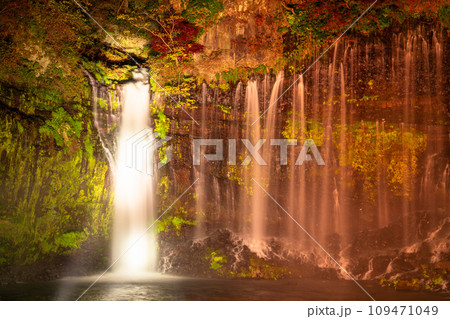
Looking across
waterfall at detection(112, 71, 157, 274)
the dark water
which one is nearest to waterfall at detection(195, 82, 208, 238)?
waterfall at detection(112, 71, 157, 274)

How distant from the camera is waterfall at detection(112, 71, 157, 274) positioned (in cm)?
1409

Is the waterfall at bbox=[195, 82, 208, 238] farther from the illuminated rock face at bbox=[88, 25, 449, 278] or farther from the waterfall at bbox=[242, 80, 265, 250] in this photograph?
the waterfall at bbox=[242, 80, 265, 250]

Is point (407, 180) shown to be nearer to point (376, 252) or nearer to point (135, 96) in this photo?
point (376, 252)

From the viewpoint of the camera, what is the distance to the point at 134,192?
1455 centimetres

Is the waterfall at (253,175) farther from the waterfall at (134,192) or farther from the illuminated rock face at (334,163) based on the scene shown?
the waterfall at (134,192)

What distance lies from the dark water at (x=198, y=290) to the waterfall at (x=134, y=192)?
147 cm

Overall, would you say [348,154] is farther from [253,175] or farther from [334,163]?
[253,175]

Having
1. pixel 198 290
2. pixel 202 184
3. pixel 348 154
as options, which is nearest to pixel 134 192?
pixel 202 184

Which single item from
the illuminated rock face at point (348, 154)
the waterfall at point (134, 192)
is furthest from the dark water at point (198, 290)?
the illuminated rock face at point (348, 154)

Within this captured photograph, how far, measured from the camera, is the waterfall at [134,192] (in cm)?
1409

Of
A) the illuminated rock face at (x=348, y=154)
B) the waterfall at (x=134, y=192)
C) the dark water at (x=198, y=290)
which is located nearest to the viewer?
the dark water at (x=198, y=290)

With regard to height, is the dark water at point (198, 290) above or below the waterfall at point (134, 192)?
below

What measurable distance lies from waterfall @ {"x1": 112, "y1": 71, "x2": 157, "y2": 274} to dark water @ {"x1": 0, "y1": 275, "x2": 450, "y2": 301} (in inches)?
58.0

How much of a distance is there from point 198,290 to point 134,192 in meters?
4.78
